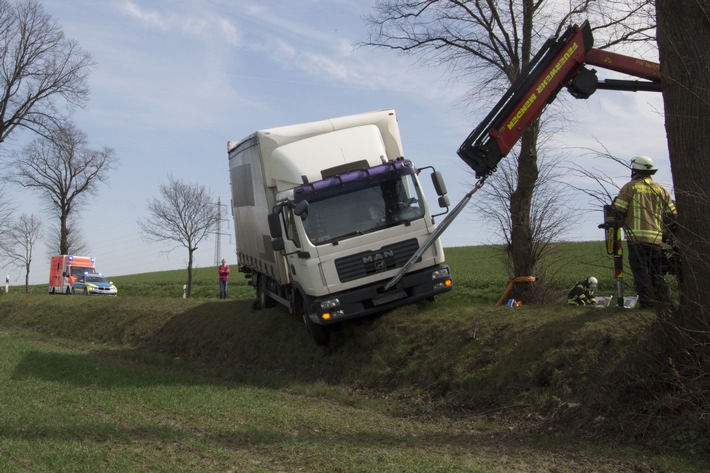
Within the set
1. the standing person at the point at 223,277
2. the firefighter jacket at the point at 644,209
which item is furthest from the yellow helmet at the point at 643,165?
the standing person at the point at 223,277

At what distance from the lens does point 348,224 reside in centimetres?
1208

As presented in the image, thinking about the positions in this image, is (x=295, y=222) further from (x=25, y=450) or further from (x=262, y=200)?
(x=25, y=450)

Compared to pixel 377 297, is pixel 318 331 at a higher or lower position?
lower

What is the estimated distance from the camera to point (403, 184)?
12.3 metres

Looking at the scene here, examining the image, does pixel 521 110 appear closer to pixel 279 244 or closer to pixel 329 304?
pixel 329 304

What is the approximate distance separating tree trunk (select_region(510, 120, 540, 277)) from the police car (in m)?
34.3

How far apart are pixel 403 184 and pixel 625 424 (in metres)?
6.03

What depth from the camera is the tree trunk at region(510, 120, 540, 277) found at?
16.6m

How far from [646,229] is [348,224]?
508 cm

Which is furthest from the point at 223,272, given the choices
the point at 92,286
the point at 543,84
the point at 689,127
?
the point at 689,127

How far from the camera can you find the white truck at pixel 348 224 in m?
11.9

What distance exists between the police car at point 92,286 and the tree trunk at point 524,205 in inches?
1352

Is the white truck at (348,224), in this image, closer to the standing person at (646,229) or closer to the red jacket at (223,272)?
the standing person at (646,229)

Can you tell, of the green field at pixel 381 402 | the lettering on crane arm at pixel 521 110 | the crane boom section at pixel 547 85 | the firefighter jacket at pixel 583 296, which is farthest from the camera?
the firefighter jacket at pixel 583 296
